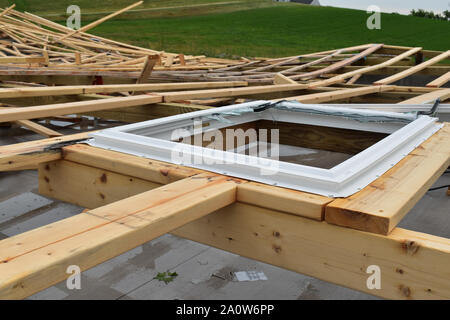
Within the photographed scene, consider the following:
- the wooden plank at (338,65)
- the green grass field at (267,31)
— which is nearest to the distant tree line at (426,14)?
the green grass field at (267,31)

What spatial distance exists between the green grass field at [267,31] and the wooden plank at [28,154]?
16.1 metres

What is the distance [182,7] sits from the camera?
39.5 meters

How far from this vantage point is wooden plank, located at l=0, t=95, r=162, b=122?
287 centimetres

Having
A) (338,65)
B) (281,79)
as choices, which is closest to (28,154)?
(281,79)

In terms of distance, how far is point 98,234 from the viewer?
1211 millimetres

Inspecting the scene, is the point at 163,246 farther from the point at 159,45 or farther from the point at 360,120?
the point at 159,45

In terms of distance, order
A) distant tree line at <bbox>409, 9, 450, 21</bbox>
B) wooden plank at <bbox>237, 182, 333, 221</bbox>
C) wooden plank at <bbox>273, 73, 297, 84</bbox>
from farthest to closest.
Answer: distant tree line at <bbox>409, 9, 450, 21</bbox>, wooden plank at <bbox>273, 73, 297, 84</bbox>, wooden plank at <bbox>237, 182, 333, 221</bbox>

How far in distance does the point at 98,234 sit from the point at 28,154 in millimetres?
897

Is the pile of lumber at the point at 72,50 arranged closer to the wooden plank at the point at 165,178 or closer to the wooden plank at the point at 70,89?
the wooden plank at the point at 70,89

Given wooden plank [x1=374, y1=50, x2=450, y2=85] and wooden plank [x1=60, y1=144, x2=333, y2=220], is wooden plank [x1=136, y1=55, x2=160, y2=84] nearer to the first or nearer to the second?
wooden plank [x1=374, y1=50, x2=450, y2=85]

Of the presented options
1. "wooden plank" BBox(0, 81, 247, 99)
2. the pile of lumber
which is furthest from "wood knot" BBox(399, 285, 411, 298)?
the pile of lumber

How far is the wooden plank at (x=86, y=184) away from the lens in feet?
6.19

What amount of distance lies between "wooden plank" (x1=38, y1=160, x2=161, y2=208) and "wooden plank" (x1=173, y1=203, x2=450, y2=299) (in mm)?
347

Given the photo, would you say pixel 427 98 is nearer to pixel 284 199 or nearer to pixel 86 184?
Answer: pixel 284 199
